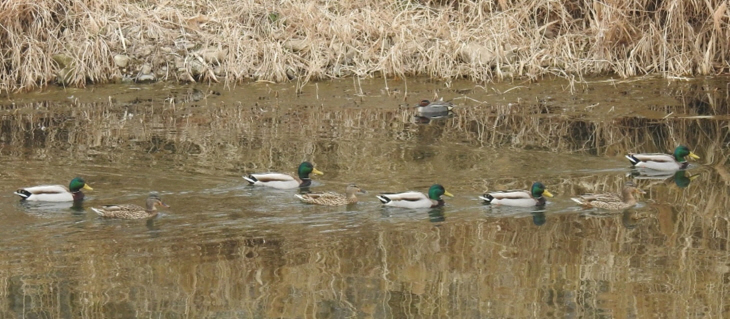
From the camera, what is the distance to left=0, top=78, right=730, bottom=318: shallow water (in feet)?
30.0

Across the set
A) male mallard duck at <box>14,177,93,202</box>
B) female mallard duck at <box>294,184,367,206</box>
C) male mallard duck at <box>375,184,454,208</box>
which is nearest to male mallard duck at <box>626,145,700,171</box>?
male mallard duck at <box>375,184,454,208</box>

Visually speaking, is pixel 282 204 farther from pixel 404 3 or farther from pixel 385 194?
pixel 404 3

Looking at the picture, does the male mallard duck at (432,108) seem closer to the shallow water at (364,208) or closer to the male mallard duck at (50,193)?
the shallow water at (364,208)

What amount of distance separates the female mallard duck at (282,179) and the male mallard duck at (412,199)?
1223mm

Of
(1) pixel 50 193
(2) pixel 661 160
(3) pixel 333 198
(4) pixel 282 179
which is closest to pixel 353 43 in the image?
(4) pixel 282 179

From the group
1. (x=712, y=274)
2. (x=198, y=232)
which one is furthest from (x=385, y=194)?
(x=712, y=274)

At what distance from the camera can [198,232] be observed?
11.0 m

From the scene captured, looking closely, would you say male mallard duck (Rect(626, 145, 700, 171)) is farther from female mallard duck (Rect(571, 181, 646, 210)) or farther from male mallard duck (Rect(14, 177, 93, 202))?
male mallard duck (Rect(14, 177, 93, 202))

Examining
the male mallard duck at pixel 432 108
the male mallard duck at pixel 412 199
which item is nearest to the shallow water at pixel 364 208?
the male mallard duck at pixel 412 199

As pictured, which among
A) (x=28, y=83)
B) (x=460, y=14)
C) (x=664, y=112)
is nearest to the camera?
(x=664, y=112)

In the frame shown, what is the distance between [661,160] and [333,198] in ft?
12.9

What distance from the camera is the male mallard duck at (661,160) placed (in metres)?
13.6

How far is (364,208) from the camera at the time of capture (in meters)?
11.9

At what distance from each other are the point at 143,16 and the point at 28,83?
82.3 inches
